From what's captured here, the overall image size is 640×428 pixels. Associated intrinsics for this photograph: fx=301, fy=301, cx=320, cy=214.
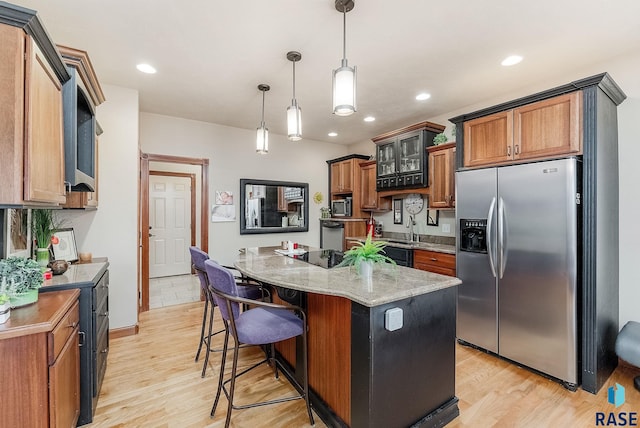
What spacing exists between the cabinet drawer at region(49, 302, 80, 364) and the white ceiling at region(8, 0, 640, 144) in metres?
1.94

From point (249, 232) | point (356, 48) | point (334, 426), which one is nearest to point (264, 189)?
point (249, 232)

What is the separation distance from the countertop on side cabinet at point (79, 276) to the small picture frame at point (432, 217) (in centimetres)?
380

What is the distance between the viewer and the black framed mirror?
4.83m

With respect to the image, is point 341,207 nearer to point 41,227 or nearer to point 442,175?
point 442,175

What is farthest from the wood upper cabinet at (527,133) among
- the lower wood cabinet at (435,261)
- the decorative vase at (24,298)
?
the decorative vase at (24,298)

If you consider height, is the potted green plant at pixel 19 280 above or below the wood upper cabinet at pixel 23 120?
below

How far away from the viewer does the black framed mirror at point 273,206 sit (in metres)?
4.83

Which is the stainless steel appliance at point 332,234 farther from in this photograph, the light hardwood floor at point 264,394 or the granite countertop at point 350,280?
the granite countertop at point 350,280

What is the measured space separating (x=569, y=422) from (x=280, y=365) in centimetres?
200

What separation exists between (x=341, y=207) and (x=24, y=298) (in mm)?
4327

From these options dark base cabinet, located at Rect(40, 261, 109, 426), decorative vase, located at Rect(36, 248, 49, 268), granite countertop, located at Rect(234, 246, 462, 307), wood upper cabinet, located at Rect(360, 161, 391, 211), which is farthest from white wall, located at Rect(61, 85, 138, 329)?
wood upper cabinet, located at Rect(360, 161, 391, 211)

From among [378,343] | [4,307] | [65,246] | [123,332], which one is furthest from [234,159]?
[378,343]

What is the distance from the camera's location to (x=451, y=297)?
77.0 inches

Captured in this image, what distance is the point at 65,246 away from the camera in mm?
2748
